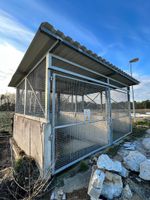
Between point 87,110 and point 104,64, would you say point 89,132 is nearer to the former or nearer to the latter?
point 87,110

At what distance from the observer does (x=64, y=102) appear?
113 inches

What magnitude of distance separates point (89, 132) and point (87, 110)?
2.31ft

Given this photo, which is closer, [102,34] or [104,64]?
[104,64]

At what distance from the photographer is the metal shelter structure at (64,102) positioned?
234 centimetres

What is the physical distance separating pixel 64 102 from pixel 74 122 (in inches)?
23.6

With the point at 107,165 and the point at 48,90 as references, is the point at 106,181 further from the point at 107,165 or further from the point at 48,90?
the point at 48,90

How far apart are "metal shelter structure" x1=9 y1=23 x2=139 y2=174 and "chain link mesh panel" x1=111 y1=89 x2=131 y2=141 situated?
1.08 feet

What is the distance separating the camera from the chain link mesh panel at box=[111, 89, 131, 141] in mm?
4859

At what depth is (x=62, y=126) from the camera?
8.46ft

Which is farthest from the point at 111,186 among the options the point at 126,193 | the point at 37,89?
the point at 37,89

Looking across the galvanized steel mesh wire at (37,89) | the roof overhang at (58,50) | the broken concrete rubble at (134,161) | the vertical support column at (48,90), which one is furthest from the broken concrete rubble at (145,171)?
the roof overhang at (58,50)

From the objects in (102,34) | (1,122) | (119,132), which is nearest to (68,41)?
(102,34)

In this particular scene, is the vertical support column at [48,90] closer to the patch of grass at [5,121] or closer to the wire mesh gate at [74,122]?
the wire mesh gate at [74,122]

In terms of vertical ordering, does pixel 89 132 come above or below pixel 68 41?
below
